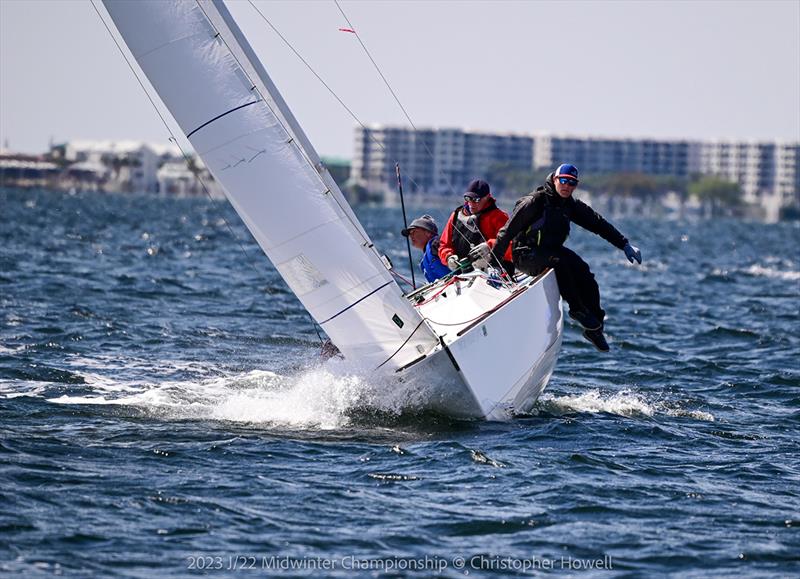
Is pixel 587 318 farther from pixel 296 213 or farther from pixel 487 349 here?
pixel 296 213

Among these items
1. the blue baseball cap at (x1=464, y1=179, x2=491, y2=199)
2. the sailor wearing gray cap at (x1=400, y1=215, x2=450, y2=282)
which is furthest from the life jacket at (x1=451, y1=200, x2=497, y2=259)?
the sailor wearing gray cap at (x1=400, y1=215, x2=450, y2=282)

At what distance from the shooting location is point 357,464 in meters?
8.90

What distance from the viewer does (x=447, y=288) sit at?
11523 millimetres

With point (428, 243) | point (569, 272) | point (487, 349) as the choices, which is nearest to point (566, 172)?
point (569, 272)

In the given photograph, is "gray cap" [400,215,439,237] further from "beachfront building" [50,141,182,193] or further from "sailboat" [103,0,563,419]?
"beachfront building" [50,141,182,193]

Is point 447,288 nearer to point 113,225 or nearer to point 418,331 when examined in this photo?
point 418,331

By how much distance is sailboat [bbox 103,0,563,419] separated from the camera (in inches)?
392

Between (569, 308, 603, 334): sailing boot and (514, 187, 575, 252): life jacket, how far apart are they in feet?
2.12

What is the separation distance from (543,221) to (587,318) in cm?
98

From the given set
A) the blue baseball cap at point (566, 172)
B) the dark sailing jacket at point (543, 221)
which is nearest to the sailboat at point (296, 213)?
the dark sailing jacket at point (543, 221)

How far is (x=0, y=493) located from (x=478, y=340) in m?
3.71

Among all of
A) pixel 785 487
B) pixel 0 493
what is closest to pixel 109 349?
pixel 0 493

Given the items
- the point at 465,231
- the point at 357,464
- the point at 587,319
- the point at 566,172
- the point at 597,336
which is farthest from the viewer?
the point at 465,231

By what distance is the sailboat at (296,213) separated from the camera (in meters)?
9.97
